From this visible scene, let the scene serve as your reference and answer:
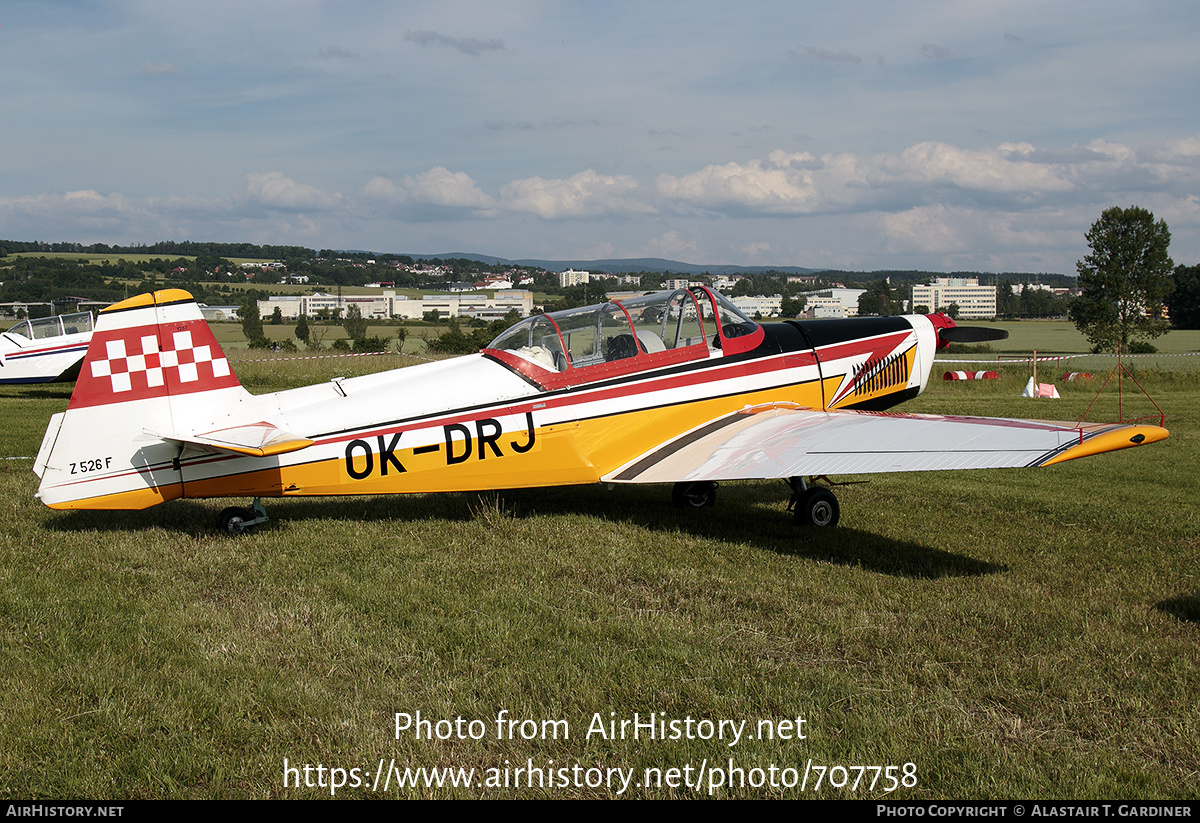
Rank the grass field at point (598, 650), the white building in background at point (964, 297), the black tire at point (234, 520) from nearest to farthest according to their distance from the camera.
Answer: the grass field at point (598, 650) → the black tire at point (234, 520) → the white building in background at point (964, 297)

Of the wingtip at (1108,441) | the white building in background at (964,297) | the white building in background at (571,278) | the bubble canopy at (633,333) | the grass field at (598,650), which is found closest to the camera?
the grass field at (598,650)

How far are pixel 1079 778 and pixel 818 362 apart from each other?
558 centimetres

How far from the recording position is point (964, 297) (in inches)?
3984

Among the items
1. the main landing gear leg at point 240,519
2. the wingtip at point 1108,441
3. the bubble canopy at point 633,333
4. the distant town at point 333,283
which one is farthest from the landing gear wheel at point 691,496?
the distant town at point 333,283

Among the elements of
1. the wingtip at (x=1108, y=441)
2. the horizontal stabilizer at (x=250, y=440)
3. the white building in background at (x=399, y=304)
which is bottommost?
the horizontal stabilizer at (x=250, y=440)

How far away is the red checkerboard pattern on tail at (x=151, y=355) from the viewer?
615cm

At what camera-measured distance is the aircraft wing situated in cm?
527

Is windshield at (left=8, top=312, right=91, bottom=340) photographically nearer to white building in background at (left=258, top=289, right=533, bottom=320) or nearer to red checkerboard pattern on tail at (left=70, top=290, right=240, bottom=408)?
red checkerboard pattern on tail at (left=70, top=290, right=240, bottom=408)

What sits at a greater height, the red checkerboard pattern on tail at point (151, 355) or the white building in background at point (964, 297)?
the white building in background at point (964, 297)

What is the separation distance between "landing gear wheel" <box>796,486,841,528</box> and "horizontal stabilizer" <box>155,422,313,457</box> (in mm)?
4115

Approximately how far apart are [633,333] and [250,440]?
130 inches

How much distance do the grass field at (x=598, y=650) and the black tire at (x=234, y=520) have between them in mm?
137

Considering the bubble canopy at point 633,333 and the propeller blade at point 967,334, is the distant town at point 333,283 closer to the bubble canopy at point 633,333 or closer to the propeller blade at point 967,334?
the propeller blade at point 967,334

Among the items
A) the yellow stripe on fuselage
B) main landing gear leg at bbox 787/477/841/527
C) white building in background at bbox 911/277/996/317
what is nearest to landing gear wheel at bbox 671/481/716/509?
the yellow stripe on fuselage
